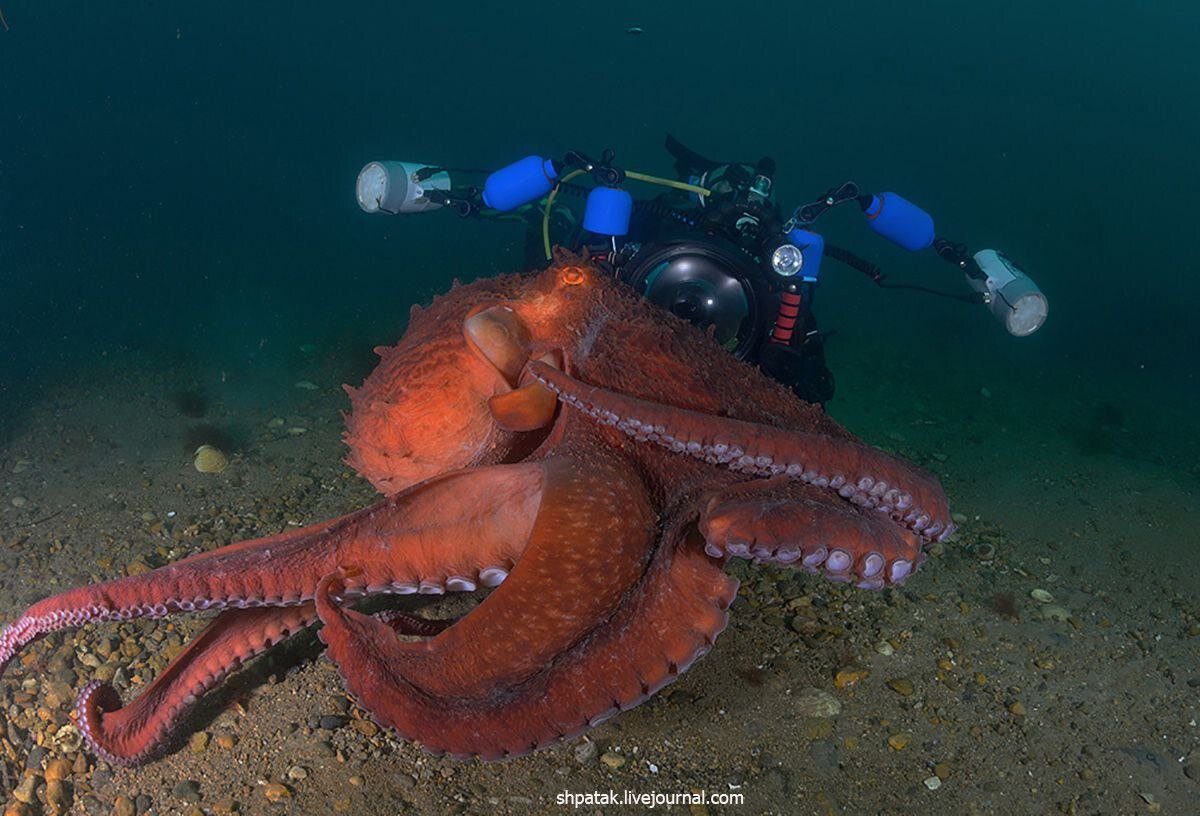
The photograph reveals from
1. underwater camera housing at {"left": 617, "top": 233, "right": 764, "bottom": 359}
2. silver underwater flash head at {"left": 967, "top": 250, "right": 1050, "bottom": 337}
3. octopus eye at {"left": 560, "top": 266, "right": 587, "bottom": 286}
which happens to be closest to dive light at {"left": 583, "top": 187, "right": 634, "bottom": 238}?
underwater camera housing at {"left": 617, "top": 233, "right": 764, "bottom": 359}

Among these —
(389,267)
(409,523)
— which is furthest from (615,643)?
(389,267)

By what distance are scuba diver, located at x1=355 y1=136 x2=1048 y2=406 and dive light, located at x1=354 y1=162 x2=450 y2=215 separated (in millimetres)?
834

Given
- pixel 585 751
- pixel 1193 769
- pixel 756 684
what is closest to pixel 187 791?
pixel 585 751

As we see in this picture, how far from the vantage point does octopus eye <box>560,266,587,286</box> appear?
2354mm

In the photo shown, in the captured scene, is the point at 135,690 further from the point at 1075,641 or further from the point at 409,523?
the point at 1075,641

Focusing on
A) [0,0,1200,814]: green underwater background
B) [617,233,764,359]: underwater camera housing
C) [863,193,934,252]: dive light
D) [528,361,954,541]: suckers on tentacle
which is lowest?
[0,0,1200,814]: green underwater background

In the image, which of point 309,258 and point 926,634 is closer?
point 926,634

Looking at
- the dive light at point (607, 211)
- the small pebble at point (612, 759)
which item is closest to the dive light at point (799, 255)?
the dive light at point (607, 211)

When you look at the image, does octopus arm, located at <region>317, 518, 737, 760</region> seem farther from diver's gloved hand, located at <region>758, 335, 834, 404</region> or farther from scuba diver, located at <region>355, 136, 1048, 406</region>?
diver's gloved hand, located at <region>758, 335, 834, 404</region>

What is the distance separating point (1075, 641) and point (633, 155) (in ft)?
198

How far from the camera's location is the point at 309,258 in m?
25.0

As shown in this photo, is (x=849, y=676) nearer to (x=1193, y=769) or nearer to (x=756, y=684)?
(x=756, y=684)

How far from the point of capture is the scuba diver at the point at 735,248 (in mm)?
3938

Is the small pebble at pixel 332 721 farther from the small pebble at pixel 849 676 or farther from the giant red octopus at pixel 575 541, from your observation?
the small pebble at pixel 849 676
